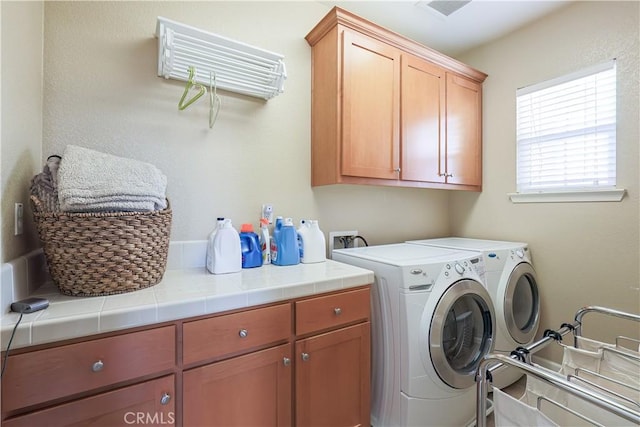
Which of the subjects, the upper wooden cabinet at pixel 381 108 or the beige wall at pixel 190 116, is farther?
the upper wooden cabinet at pixel 381 108

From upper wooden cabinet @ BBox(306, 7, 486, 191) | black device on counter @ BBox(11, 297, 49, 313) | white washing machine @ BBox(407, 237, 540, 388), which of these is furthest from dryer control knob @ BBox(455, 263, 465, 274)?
black device on counter @ BBox(11, 297, 49, 313)

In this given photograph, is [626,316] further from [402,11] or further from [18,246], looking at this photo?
[18,246]

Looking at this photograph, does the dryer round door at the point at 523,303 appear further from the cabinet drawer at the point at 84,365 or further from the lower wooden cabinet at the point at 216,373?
the cabinet drawer at the point at 84,365

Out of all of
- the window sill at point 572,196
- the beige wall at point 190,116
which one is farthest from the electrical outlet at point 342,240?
the window sill at point 572,196

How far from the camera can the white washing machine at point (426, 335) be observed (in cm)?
139

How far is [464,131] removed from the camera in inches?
92.1

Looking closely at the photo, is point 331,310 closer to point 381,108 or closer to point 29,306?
point 29,306

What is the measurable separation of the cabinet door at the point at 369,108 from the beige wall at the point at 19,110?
139 centimetres

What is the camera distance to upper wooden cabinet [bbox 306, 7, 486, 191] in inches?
66.9

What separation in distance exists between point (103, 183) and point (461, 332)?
1.90 meters

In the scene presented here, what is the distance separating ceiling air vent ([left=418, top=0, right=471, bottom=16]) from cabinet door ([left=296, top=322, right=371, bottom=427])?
2118 millimetres

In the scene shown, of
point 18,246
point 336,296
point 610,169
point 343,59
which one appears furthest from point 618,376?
point 18,246

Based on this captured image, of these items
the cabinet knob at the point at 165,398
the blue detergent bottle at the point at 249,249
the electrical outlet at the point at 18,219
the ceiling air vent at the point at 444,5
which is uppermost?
the ceiling air vent at the point at 444,5

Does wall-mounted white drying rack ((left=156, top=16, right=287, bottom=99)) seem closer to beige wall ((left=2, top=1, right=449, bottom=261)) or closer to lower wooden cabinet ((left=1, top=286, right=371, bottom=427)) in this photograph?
beige wall ((left=2, top=1, right=449, bottom=261))
